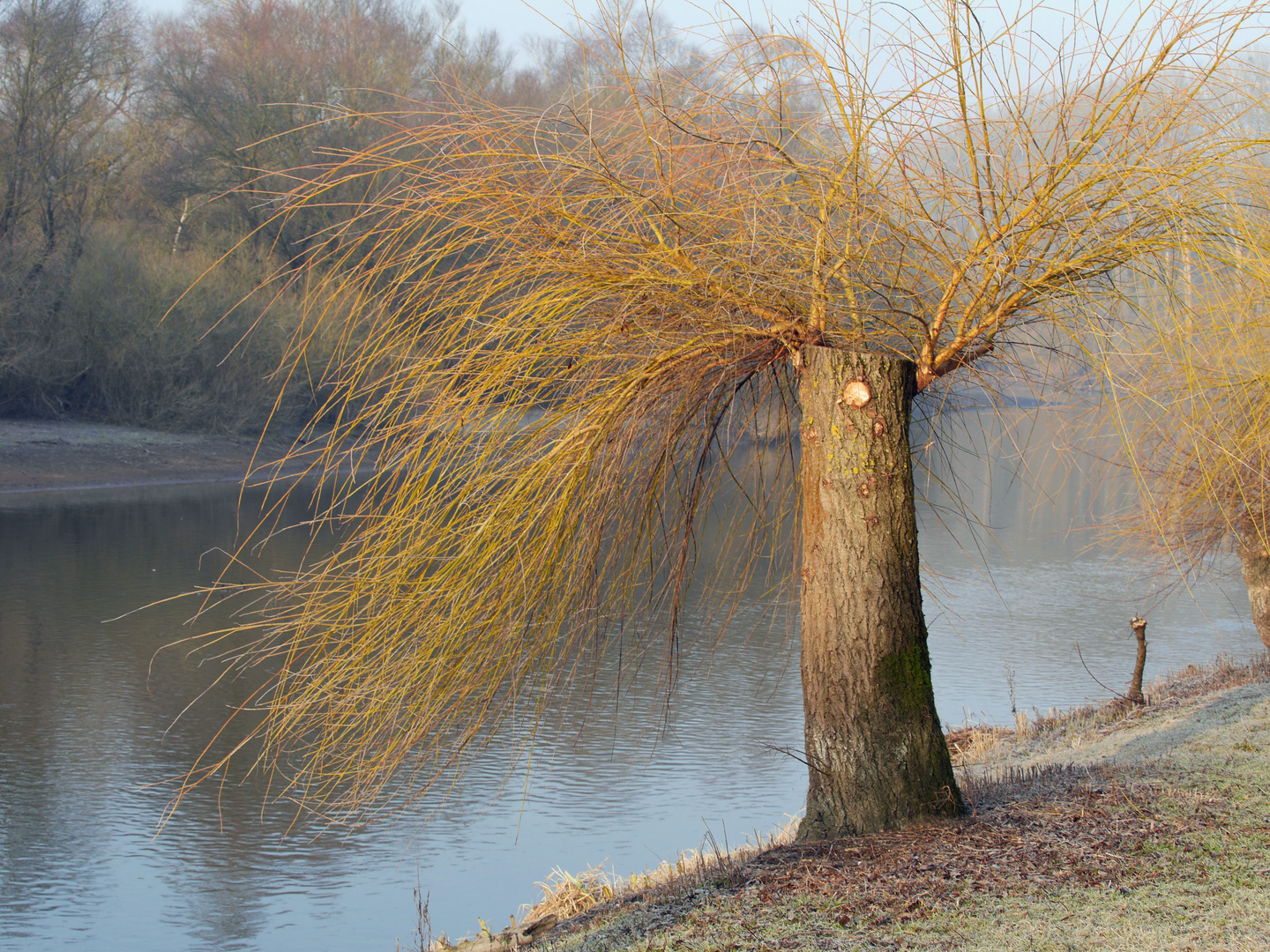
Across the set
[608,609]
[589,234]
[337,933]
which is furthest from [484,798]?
[589,234]

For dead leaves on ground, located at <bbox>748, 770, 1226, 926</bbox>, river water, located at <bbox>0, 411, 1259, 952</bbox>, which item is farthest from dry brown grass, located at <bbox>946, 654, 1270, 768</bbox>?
dead leaves on ground, located at <bbox>748, 770, 1226, 926</bbox>

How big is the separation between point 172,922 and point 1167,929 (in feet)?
19.1

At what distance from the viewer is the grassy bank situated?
2916 mm

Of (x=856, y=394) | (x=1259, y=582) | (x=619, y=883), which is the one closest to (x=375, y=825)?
(x=619, y=883)

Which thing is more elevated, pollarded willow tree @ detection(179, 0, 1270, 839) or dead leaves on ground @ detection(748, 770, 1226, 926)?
pollarded willow tree @ detection(179, 0, 1270, 839)

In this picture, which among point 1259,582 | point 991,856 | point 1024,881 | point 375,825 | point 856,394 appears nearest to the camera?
point 1024,881

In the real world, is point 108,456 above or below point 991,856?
above

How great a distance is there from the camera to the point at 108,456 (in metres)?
26.5

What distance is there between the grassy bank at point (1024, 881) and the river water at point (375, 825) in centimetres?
99

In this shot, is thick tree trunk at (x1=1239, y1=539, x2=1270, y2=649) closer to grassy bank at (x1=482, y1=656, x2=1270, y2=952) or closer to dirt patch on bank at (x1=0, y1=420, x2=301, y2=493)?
grassy bank at (x1=482, y1=656, x2=1270, y2=952)

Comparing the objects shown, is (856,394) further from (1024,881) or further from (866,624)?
(1024,881)

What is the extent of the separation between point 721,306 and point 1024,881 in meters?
2.10

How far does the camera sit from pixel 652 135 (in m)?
3.88

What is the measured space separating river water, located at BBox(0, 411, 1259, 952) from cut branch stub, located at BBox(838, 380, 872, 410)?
85 cm
